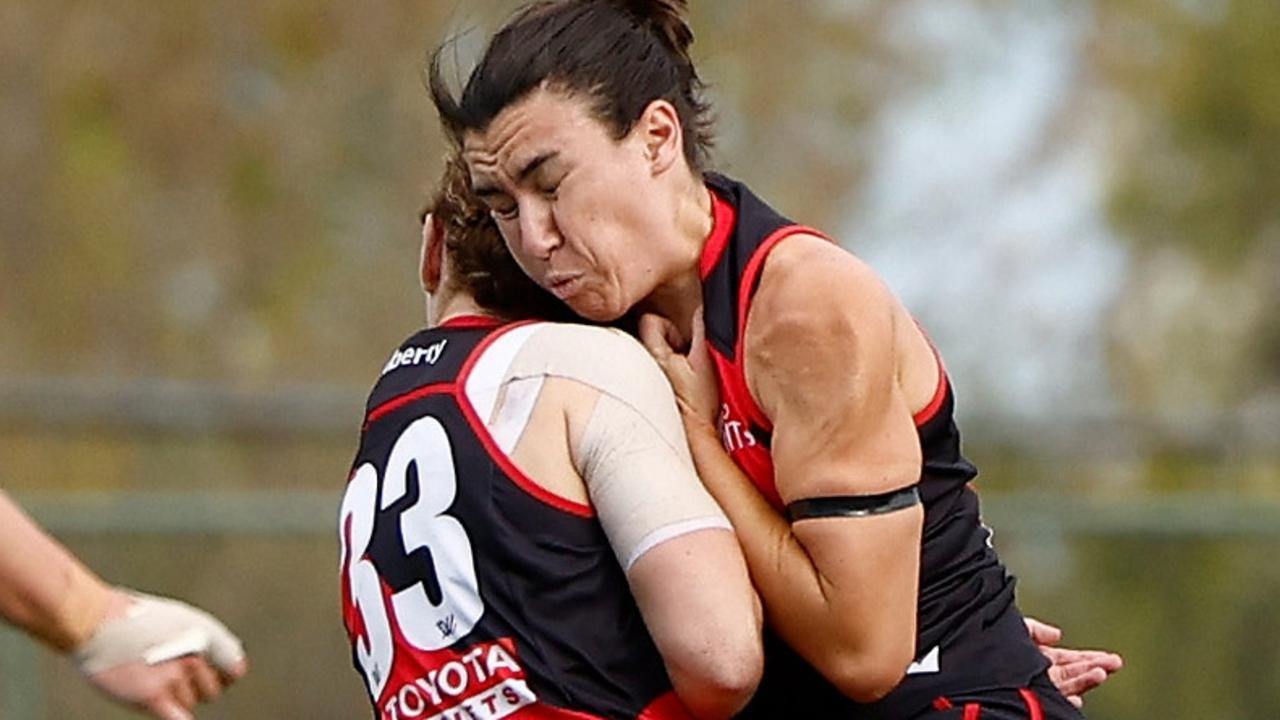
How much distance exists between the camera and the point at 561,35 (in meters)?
3.80

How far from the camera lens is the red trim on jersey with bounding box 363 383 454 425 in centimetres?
372

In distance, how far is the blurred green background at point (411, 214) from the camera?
12.8 metres

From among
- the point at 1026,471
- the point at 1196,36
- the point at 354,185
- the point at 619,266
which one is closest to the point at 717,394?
the point at 619,266

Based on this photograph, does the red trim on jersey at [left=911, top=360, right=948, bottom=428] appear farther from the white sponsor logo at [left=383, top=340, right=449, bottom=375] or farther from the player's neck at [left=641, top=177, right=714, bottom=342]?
the white sponsor logo at [left=383, top=340, right=449, bottom=375]

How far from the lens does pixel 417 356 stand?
12.5 ft

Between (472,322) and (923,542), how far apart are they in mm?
706

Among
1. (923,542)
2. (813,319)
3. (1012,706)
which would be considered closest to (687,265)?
(813,319)

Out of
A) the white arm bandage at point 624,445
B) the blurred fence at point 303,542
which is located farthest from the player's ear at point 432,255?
the blurred fence at point 303,542

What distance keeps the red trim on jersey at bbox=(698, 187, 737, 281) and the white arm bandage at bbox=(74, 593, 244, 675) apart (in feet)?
2.86

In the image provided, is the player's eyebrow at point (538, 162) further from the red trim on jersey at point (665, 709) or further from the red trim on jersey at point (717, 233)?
Answer: the red trim on jersey at point (665, 709)

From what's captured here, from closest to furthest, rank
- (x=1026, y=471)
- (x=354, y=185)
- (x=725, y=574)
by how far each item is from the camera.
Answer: (x=725, y=574) → (x=1026, y=471) → (x=354, y=185)

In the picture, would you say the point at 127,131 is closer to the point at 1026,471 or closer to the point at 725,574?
the point at 1026,471

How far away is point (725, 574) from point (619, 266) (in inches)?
18.7

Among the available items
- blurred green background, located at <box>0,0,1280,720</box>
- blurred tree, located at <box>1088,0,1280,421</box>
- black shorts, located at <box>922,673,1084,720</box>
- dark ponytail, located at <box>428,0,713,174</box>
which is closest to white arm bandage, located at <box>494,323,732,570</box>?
dark ponytail, located at <box>428,0,713,174</box>
